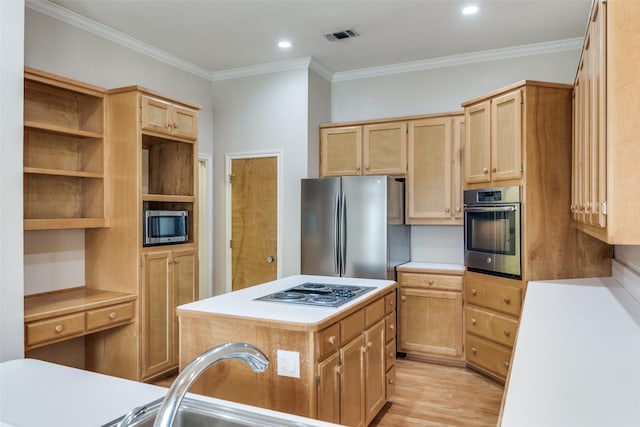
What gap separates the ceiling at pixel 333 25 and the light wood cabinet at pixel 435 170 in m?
0.79

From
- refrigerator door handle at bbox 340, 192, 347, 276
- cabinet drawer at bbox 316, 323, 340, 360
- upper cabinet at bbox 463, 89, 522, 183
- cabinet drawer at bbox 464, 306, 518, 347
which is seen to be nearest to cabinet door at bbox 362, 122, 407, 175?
refrigerator door handle at bbox 340, 192, 347, 276

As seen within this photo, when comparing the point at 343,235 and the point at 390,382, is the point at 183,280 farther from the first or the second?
the point at 390,382

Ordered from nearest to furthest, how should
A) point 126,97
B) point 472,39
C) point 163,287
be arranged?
point 126,97
point 163,287
point 472,39

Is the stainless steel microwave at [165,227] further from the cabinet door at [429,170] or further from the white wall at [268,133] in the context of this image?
the cabinet door at [429,170]

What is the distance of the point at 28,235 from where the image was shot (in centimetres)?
318

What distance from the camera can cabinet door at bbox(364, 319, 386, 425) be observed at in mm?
2576

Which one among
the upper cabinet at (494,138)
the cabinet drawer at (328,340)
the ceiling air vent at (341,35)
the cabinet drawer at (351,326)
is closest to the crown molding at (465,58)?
the upper cabinet at (494,138)

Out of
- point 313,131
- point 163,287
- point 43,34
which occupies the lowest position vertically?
point 163,287

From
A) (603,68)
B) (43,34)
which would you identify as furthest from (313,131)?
(603,68)

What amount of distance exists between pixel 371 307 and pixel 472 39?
2.86 m

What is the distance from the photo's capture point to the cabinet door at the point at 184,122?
12.4ft

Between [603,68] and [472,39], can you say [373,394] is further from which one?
[472,39]

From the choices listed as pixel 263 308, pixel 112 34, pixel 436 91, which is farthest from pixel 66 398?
pixel 436 91

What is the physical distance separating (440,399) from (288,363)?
1.82 metres
